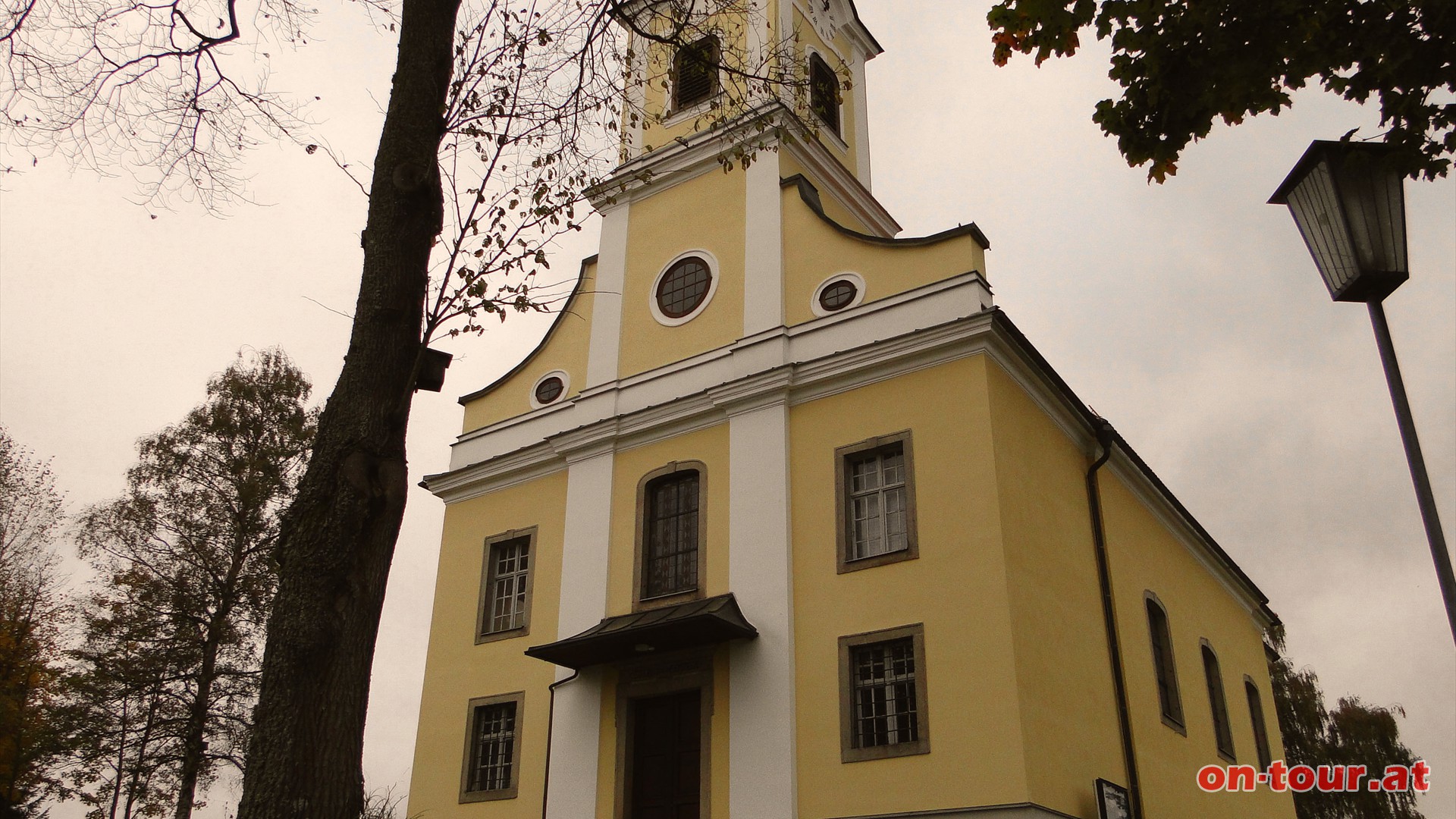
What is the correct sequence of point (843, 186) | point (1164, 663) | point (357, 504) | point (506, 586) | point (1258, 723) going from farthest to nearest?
1. point (1258, 723)
2. point (843, 186)
3. point (1164, 663)
4. point (506, 586)
5. point (357, 504)

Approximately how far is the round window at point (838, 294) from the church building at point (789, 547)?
0.04 m

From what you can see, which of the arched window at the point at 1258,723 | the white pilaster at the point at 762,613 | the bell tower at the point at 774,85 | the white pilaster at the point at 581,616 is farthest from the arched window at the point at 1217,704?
the white pilaster at the point at 581,616

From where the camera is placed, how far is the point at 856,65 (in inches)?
923

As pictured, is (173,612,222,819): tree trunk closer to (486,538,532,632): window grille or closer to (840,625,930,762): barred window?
(486,538,532,632): window grille

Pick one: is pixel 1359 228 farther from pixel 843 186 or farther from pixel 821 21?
pixel 821 21

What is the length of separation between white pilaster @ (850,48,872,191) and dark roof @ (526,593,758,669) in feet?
30.6

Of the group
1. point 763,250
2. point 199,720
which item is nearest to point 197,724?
point 199,720

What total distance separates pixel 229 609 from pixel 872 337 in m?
15.2

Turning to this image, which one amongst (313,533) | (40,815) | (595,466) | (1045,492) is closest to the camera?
(313,533)

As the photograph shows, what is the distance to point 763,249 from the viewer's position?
58.1ft

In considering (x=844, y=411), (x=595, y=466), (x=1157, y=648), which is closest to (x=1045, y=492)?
(x=844, y=411)

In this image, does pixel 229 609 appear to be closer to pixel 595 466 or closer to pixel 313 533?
pixel 595 466

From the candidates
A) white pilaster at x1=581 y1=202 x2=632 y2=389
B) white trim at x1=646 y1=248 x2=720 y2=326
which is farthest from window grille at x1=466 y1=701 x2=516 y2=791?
white trim at x1=646 y1=248 x2=720 y2=326

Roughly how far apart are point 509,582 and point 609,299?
4965mm
